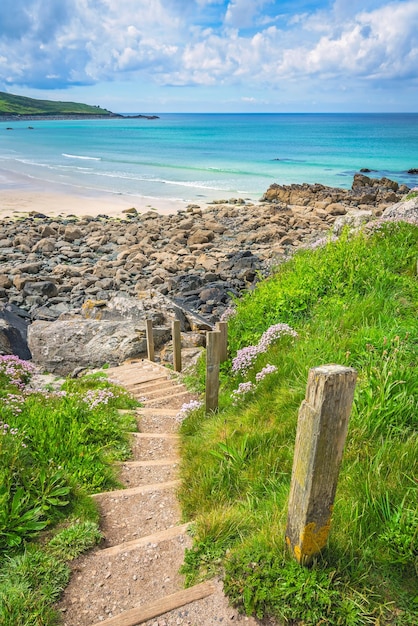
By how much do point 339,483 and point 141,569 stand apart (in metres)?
1.55

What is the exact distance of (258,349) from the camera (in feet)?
19.5

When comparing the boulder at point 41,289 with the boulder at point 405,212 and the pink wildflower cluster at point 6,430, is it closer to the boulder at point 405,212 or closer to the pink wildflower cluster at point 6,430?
the boulder at point 405,212

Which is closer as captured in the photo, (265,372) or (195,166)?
(265,372)

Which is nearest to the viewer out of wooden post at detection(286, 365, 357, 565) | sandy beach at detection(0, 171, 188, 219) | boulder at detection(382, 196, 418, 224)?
wooden post at detection(286, 365, 357, 565)

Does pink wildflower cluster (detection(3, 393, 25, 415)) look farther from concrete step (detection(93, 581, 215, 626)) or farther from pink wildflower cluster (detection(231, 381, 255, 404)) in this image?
concrete step (detection(93, 581, 215, 626))

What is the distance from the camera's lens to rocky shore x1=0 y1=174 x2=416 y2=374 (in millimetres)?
11008

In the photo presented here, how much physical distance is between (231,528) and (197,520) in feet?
1.07

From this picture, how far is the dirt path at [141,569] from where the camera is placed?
9.30ft

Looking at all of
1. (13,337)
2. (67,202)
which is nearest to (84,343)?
(13,337)

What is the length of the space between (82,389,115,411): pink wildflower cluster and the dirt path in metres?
0.95

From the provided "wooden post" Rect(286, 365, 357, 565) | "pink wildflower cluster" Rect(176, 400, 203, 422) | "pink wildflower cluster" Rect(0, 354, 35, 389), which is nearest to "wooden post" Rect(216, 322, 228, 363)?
"pink wildflower cluster" Rect(176, 400, 203, 422)

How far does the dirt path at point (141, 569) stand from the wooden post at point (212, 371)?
0.98 metres

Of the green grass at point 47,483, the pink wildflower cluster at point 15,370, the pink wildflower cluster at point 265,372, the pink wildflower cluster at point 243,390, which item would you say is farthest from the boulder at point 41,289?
the pink wildflower cluster at point 265,372

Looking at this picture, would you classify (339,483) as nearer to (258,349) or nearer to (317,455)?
(317,455)
